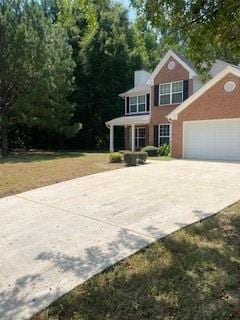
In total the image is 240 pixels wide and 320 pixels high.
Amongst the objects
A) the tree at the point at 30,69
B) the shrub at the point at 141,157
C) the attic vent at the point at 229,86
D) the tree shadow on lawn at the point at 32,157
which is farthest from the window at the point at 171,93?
the shrub at the point at 141,157

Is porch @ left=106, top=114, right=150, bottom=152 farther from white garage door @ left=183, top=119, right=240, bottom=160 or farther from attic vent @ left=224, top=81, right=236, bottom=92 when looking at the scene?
attic vent @ left=224, top=81, right=236, bottom=92

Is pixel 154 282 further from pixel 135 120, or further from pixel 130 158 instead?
pixel 135 120

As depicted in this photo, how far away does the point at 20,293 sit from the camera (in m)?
4.48

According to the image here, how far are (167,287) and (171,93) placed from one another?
2214 cm

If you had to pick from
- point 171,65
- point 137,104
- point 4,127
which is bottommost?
point 4,127

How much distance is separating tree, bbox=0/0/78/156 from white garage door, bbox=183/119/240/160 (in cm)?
1039

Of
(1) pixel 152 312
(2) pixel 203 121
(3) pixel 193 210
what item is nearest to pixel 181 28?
Result: (3) pixel 193 210

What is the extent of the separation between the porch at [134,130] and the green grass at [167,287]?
2130 centimetres

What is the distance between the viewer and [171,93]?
83.6 ft

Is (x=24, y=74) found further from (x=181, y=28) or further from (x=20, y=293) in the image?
(x=20, y=293)

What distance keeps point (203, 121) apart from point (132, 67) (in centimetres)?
1784

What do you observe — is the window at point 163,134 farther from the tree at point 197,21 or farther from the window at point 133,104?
the tree at point 197,21

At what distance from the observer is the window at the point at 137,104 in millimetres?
28875

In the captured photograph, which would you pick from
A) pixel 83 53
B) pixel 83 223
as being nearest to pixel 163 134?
pixel 83 53
